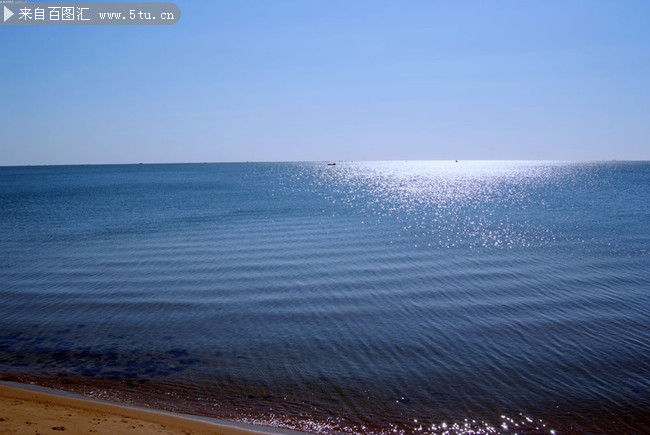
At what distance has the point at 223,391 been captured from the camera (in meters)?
11.0

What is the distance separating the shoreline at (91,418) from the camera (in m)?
8.43

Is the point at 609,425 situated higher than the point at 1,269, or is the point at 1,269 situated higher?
the point at 1,269

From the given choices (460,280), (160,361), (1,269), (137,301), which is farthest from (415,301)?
(1,269)

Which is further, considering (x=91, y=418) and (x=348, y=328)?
(x=348, y=328)

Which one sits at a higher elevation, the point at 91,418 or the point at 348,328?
the point at 91,418

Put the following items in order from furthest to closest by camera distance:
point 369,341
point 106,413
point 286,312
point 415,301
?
point 415,301 → point 286,312 → point 369,341 → point 106,413

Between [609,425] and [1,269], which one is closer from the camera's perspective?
[609,425]

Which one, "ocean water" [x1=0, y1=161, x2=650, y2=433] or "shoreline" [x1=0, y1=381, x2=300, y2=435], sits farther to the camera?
"ocean water" [x1=0, y1=161, x2=650, y2=433]

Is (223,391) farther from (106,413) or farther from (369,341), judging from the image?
(369,341)

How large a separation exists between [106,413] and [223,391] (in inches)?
108

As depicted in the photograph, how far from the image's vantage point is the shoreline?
332 inches

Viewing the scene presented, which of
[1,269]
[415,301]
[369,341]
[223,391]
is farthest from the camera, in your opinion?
[1,269]

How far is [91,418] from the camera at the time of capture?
8.91 metres

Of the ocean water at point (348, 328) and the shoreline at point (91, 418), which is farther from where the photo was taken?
the ocean water at point (348, 328)
